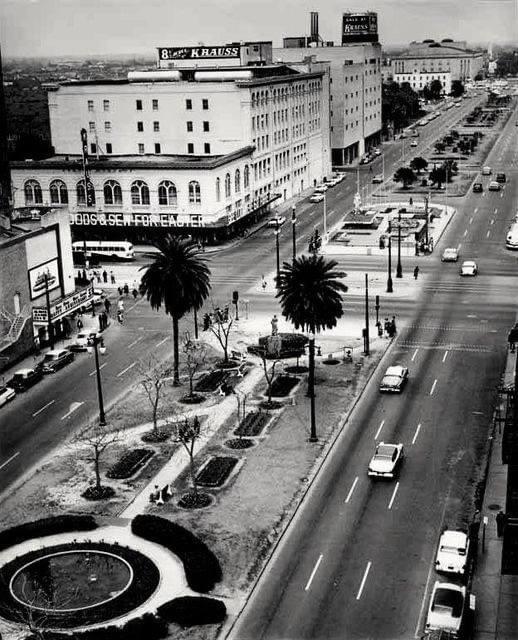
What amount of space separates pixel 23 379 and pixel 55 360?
4.78m

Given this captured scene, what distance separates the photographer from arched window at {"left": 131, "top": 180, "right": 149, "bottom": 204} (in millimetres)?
114188

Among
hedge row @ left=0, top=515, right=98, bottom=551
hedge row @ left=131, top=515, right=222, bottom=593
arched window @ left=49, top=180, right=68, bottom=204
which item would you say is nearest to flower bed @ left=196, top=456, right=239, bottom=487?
hedge row @ left=131, top=515, right=222, bottom=593

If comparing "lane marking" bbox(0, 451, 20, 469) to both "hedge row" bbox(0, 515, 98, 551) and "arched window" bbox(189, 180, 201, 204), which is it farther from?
"arched window" bbox(189, 180, 201, 204)

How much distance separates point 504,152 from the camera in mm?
193500

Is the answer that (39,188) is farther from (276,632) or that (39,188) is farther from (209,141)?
(276,632)

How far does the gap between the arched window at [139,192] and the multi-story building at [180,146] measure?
0.42 ft

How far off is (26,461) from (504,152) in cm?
15906

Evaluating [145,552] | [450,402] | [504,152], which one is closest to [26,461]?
[145,552]

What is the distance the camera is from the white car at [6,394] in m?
61.3

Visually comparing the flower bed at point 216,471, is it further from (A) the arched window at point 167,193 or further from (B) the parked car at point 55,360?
(A) the arched window at point 167,193

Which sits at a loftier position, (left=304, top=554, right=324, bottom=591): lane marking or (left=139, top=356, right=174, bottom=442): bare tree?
(left=139, top=356, right=174, bottom=442): bare tree

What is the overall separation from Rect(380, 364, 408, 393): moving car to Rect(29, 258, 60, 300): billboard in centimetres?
2659

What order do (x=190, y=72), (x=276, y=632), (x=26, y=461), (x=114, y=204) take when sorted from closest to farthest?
1. (x=276, y=632)
2. (x=26, y=461)
3. (x=114, y=204)
4. (x=190, y=72)

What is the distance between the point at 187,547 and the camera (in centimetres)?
4191
